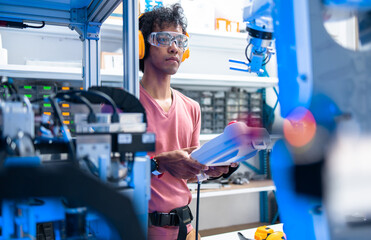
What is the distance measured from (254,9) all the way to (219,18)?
2168 mm

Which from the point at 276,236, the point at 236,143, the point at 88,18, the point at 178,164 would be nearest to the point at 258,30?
the point at 236,143

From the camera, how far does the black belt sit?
1333 millimetres

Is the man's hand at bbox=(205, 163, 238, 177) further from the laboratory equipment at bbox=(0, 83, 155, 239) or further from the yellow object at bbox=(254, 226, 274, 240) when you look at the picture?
the laboratory equipment at bbox=(0, 83, 155, 239)

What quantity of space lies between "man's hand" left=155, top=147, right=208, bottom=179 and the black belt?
0.62 feet

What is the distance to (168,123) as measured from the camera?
1450 millimetres

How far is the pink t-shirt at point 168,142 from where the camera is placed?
4.44 ft

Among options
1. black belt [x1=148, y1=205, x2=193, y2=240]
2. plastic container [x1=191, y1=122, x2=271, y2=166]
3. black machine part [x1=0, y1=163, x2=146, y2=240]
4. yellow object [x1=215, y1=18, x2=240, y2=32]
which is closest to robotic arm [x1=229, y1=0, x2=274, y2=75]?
plastic container [x1=191, y1=122, x2=271, y2=166]

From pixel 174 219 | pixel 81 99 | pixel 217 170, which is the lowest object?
pixel 174 219

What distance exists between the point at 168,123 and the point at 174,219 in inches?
16.2

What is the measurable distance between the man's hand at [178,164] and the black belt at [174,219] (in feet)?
0.62

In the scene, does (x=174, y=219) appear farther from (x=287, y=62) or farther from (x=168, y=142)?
(x=287, y=62)

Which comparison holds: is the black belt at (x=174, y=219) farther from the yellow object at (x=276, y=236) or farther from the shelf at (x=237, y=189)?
the shelf at (x=237, y=189)

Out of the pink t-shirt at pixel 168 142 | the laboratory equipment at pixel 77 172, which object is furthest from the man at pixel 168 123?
the laboratory equipment at pixel 77 172

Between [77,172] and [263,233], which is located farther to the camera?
[263,233]
